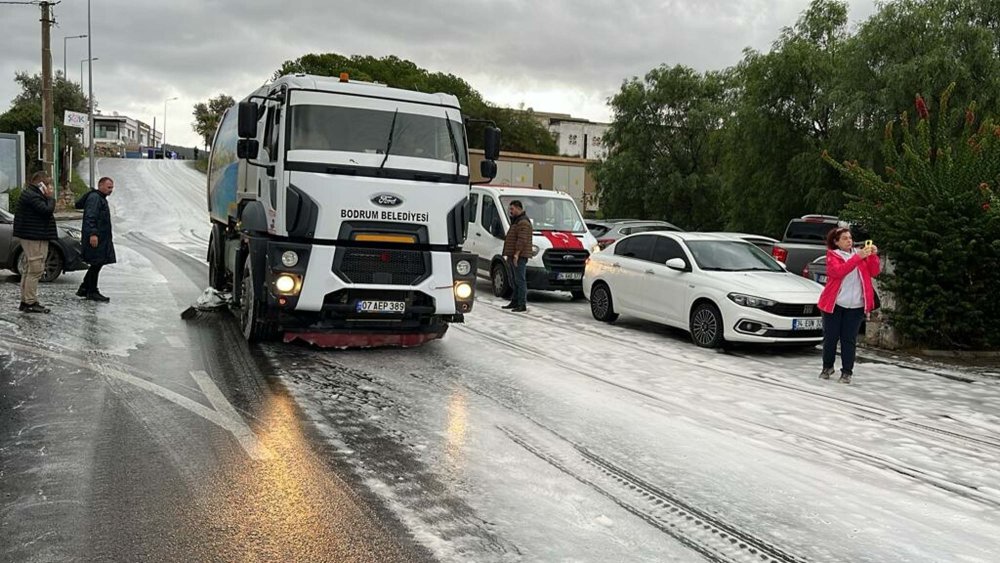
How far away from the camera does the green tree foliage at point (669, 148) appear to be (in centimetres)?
3753

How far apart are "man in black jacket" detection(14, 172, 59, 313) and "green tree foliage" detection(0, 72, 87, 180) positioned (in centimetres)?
4088

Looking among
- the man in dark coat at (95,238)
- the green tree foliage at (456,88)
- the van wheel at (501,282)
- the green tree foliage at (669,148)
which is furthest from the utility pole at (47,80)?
the green tree foliage at (456,88)

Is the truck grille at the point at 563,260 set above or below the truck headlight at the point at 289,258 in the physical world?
below

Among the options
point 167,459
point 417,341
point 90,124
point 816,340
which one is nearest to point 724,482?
point 167,459

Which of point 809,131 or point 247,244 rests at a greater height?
point 809,131

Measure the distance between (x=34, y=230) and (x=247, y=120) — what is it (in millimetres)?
4132

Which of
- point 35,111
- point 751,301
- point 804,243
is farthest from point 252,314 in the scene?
point 35,111

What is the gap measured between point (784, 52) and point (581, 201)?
843 inches

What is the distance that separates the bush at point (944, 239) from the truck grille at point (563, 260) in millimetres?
5719

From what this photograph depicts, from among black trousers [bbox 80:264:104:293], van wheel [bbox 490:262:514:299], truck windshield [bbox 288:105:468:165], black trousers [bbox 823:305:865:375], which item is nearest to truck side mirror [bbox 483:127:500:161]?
truck windshield [bbox 288:105:468:165]

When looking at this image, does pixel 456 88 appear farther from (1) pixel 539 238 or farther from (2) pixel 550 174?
(1) pixel 539 238

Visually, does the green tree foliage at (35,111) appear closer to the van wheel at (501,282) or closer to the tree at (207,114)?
the tree at (207,114)

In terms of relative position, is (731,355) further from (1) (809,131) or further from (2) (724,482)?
(1) (809,131)

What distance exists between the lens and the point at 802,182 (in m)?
28.1
